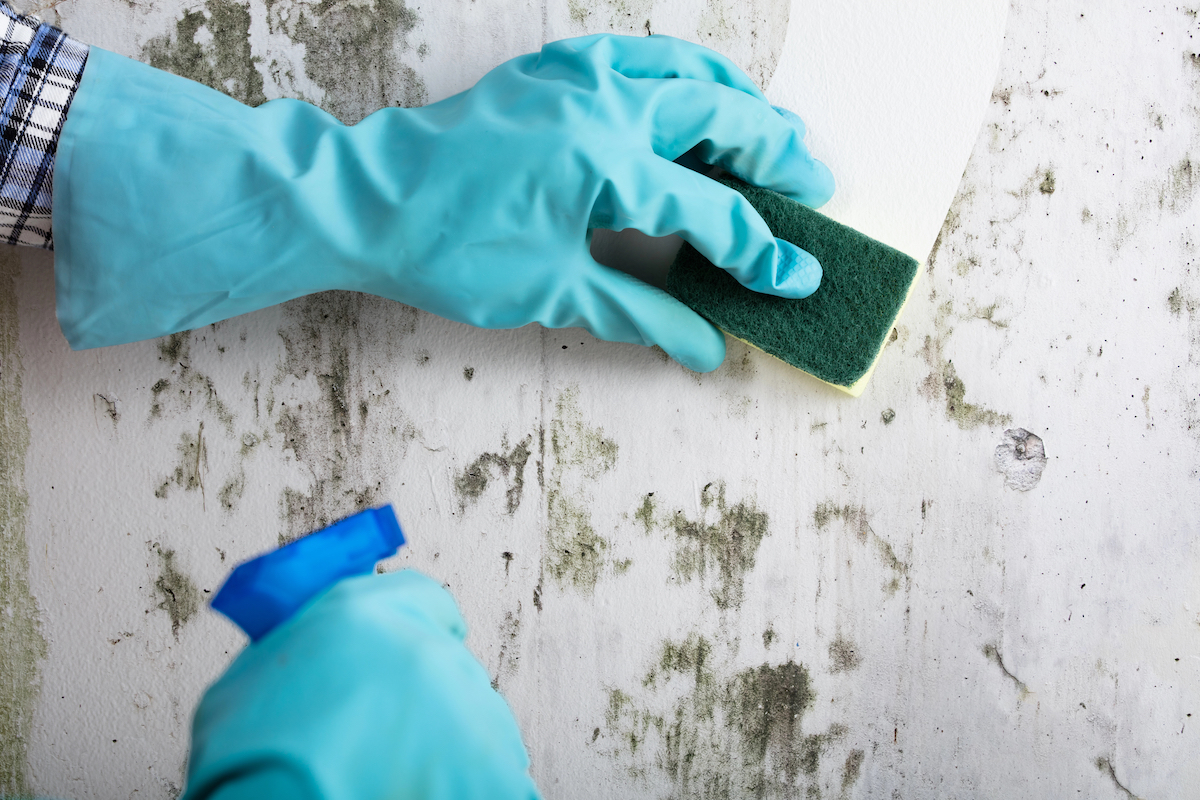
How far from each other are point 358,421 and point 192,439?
9.3 inches

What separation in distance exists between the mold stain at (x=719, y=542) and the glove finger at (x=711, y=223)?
12.5 inches

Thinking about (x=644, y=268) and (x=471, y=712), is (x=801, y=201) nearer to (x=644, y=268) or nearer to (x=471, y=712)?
(x=644, y=268)

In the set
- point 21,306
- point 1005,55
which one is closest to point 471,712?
point 21,306

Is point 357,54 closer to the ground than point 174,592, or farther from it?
farther from it

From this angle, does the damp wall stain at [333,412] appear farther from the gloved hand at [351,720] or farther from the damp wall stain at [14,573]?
the gloved hand at [351,720]

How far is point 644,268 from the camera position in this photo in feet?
3.38

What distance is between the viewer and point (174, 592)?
1.05 metres

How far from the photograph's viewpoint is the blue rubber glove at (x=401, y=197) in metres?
0.80

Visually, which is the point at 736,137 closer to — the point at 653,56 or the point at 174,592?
the point at 653,56

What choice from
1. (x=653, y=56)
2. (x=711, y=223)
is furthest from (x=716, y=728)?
(x=653, y=56)

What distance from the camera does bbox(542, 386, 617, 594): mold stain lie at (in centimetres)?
106

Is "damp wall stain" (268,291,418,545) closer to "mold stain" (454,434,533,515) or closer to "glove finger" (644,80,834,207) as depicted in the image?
"mold stain" (454,434,533,515)

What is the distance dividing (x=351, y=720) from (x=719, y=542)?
706mm

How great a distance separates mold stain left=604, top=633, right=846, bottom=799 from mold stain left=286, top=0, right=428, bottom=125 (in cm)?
88
